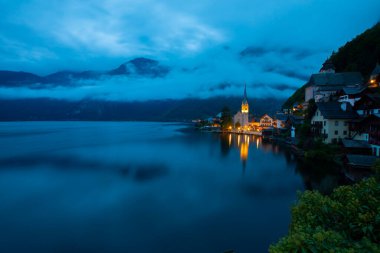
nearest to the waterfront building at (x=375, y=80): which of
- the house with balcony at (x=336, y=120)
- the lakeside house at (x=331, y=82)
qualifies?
the lakeside house at (x=331, y=82)

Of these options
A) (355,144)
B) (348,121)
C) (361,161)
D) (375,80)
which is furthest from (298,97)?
(361,161)

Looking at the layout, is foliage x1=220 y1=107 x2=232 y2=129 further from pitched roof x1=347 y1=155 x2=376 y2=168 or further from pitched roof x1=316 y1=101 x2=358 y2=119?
pitched roof x1=347 y1=155 x2=376 y2=168

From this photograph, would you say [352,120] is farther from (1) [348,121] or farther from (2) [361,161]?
(2) [361,161]

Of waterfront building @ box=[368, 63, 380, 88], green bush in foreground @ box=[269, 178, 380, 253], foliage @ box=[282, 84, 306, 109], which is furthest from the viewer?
foliage @ box=[282, 84, 306, 109]

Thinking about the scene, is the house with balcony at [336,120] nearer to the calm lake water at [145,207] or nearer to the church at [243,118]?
the calm lake water at [145,207]

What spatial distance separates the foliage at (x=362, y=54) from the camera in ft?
204

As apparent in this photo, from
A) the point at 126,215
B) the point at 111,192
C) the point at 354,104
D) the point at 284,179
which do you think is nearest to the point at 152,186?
the point at 111,192

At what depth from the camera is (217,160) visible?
4356cm

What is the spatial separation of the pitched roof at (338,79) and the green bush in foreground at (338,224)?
59.9 metres

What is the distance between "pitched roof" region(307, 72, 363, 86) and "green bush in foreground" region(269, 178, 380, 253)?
59.9m

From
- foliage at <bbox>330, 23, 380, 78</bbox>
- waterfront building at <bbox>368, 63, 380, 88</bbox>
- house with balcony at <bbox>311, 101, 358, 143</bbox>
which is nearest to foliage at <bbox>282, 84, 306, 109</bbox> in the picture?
foliage at <bbox>330, 23, 380, 78</bbox>

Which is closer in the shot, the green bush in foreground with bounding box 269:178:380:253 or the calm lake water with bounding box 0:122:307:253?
the green bush in foreground with bounding box 269:178:380:253

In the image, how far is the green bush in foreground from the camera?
15.8 feet

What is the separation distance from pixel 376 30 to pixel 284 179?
67.5 meters
